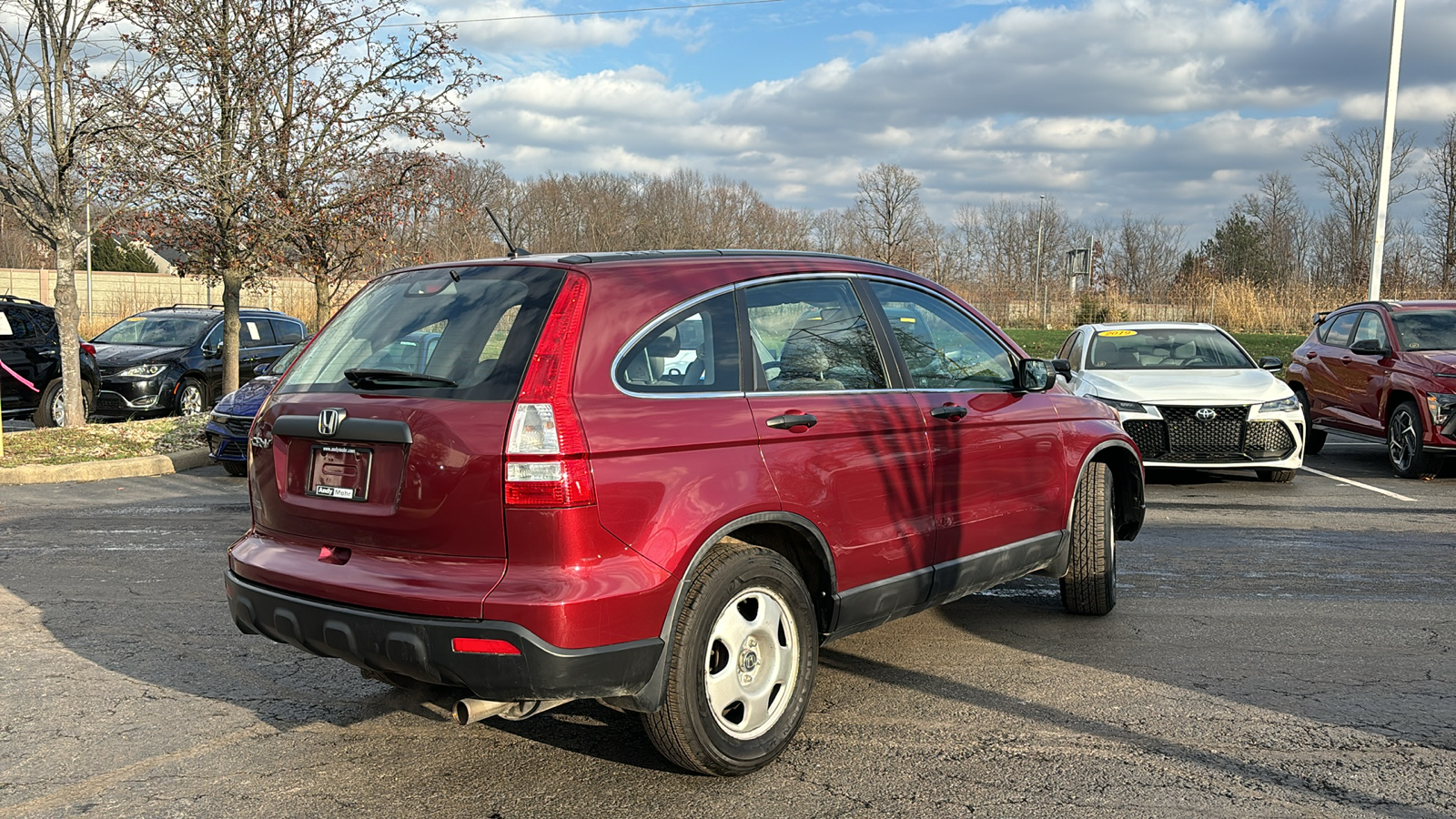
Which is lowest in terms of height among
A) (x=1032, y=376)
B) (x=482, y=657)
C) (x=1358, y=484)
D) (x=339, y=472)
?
(x=1358, y=484)

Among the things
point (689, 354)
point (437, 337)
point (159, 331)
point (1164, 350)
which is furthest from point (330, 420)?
point (159, 331)

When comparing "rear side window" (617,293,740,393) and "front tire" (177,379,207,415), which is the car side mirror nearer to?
"rear side window" (617,293,740,393)

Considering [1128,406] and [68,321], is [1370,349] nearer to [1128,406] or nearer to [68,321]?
[1128,406]

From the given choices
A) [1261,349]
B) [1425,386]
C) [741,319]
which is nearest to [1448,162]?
[1261,349]

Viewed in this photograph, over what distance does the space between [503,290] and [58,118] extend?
12.0m

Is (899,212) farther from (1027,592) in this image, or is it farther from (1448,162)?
(1027,592)

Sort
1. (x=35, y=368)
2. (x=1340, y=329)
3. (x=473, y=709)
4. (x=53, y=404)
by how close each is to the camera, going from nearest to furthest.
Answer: (x=473, y=709) < (x=1340, y=329) < (x=35, y=368) < (x=53, y=404)

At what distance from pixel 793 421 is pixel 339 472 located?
154 cm

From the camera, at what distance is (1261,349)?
2841 cm

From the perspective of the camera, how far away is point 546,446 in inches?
134

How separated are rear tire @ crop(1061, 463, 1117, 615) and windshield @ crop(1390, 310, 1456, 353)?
25.3ft

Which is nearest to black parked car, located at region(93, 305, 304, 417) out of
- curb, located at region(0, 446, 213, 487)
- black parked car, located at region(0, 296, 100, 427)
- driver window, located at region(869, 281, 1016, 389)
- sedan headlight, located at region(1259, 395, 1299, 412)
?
black parked car, located at region(0, 296, 100, 427)

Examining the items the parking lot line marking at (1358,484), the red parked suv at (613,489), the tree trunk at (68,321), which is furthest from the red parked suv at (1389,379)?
the tree trunk at (68,321)

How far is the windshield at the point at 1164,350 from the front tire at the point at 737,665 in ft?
27.2
